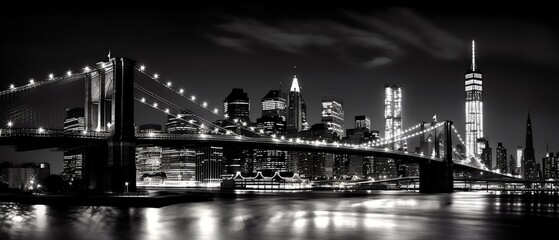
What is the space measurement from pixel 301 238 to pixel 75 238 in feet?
29.5

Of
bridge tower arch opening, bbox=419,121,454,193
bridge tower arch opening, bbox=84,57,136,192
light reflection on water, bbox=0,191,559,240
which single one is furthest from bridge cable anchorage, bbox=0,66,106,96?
bridge tower arch opening, bbox=419,121,454,193

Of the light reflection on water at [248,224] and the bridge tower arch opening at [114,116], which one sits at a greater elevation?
the bridge tower arch opening at [114,116]

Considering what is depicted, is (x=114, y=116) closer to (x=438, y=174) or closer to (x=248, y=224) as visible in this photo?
(x=248, y=224)

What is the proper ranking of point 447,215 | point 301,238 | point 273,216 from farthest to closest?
point 447,215 → point 273,216 → point 301,238

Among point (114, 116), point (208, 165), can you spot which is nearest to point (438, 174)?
point (114, 116)

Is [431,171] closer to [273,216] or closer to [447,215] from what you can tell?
[447,215]

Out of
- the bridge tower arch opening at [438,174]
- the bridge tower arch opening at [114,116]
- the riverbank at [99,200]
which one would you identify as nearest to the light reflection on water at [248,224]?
the riverbank at [99,200]

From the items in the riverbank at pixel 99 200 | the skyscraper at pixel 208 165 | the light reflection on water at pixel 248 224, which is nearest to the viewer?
the light reflection on water at pixel 248 224

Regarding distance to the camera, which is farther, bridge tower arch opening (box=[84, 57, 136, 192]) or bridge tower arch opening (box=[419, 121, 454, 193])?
bridge tower arch opening (box=[419, 121, 454, 193])

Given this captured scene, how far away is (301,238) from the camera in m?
24.8

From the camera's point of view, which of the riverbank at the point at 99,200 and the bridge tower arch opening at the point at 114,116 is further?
the bridge tower arch opening at the point at 114,116

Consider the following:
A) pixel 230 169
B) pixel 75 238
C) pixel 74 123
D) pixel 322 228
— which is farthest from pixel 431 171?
pixel 230 169

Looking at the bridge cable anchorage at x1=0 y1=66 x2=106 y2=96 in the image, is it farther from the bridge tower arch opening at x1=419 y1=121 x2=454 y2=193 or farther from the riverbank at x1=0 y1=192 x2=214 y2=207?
the bridge tower arch opening at x1=419 y1=121 x2=454 y2=193

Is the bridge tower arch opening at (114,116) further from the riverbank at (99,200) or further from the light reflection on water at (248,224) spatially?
the light reflection on water at (248,224)
